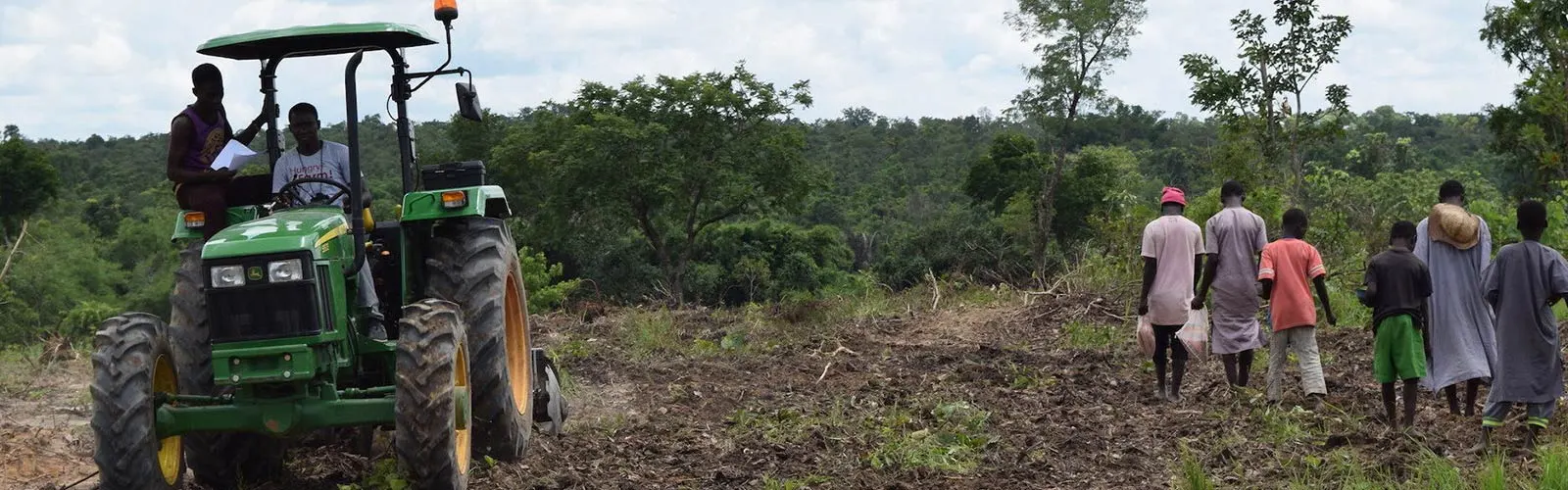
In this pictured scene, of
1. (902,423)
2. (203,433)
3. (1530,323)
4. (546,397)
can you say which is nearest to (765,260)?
(902,423)

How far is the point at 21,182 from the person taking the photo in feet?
134

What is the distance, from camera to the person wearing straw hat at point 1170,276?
984 cm

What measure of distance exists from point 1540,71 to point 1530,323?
12.4m

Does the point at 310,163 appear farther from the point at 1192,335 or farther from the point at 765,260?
the point at 765,260

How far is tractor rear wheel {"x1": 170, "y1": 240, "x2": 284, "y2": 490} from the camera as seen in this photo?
6480mm

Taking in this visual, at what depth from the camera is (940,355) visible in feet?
42.5

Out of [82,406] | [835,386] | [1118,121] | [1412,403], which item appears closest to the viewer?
[1412,403]

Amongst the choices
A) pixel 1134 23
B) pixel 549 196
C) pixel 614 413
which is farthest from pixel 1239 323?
pixel 549 196

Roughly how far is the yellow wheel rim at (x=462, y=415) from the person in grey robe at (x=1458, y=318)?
5.37 meters

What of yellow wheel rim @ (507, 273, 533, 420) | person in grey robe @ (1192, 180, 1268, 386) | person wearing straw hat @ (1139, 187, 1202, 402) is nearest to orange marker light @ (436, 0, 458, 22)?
yellow wheel rim @ (507, 273, 533, 420)

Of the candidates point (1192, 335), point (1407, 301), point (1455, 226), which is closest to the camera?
point (1407, 301)

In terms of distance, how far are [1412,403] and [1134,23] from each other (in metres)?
26.1

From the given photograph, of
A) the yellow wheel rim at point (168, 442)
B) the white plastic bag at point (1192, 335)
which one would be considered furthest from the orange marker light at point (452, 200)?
the white plastic bag at point (1192, 335)

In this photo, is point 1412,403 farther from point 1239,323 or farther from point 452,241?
point 452,241
